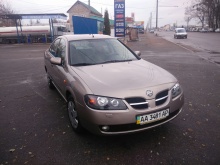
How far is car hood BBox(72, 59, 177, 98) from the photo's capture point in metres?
2.74

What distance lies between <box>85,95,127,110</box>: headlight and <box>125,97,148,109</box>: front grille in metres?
0.10

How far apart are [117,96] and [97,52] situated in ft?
5.51

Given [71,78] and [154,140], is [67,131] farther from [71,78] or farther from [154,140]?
[154,140]

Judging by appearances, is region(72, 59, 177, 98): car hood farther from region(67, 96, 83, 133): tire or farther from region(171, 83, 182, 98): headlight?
region(67, 96, 83, 133): tire

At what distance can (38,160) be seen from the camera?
273cm

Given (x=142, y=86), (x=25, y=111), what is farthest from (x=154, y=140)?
(x=25, y=111)

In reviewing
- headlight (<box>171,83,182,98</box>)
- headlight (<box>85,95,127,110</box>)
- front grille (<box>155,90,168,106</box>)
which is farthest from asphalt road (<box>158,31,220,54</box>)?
headlight (<box>85,95,127,110</box>)

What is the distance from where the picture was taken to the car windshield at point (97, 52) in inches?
151

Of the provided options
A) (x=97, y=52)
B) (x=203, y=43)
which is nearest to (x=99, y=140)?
(x=97, y=52)

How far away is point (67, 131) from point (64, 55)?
151 cm

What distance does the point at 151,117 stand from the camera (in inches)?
108

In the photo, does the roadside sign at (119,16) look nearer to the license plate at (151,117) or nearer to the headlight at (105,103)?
the license plate at (151,117)

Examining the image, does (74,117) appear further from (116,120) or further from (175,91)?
(175,91)

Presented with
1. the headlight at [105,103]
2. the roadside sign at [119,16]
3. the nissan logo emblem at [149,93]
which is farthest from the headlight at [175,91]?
the roadside sign at [119,16]
